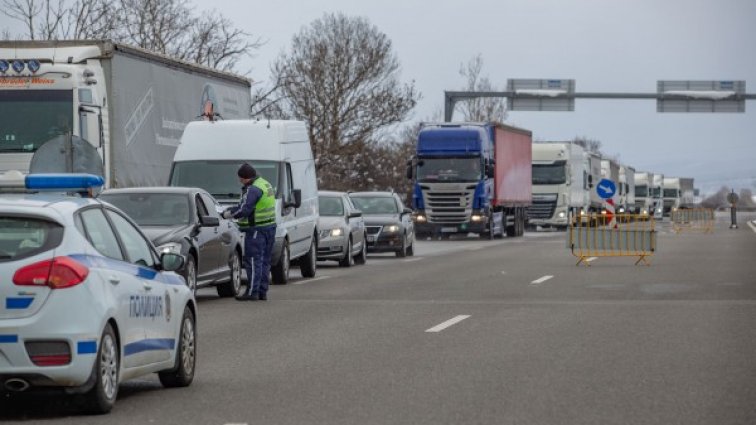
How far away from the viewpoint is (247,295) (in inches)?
809

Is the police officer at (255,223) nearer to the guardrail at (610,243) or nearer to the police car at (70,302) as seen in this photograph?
the police car at (70,302)

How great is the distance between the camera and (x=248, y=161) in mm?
24203

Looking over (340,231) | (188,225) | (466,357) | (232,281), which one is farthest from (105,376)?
(340,231)

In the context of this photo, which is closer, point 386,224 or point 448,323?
point 448,323

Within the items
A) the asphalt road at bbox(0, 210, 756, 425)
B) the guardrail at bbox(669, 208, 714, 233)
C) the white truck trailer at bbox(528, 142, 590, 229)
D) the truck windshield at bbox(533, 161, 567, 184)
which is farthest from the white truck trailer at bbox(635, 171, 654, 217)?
the asphalt road at bbox(0, 210, 756, 425)

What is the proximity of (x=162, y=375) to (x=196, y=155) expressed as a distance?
13.5 meters

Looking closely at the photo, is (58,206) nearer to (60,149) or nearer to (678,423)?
(678,423)

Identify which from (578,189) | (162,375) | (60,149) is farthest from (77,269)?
(578,189)

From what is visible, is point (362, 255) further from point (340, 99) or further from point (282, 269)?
point (340, 99)

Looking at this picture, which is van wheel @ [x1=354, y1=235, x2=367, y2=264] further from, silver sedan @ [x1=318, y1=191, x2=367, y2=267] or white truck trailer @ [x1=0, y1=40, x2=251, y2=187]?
white truck trailer @ [x1=0, y1=40, x2=251, y2=187]

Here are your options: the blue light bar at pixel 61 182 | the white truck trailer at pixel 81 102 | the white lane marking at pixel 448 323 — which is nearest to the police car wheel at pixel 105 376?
the blue light bar at pixel 61 182

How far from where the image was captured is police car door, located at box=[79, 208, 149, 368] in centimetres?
949

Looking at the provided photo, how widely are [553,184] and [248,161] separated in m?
41.1

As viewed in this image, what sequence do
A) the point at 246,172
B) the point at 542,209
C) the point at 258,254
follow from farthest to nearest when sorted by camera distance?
1. the point at 542,209
2. the point at 258,254
3. the point at 246,172
